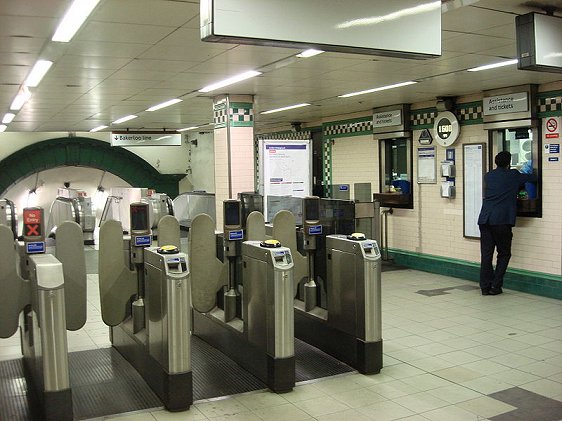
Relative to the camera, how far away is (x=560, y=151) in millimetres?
7105

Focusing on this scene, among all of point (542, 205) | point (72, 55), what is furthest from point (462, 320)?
point (72, 55)

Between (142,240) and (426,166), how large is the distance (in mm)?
5580

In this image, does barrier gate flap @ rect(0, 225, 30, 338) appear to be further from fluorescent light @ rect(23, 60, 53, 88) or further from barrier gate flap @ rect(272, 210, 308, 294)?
barrier gate flap @ rect(272, 210, 308, 294)

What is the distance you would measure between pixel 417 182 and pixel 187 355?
6.18 m

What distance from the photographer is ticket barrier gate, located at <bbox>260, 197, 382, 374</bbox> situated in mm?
4691

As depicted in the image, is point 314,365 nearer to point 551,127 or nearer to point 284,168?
point 284,168

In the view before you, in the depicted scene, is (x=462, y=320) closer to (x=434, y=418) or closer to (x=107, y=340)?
(x=434, y=418)

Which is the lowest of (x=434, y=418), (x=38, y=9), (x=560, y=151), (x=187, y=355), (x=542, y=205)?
(x=434, y=418)

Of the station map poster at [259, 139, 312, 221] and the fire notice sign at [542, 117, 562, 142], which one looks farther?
the station map poster at [259, 139, 312, 221]

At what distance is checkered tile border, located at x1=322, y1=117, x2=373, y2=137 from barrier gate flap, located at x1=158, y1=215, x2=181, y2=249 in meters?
5.67

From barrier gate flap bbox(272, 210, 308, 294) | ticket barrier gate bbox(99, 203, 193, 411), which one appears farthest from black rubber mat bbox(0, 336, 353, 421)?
barrier gate flap bbox(272, 210, 308, 294)

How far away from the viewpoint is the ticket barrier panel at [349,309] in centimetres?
469

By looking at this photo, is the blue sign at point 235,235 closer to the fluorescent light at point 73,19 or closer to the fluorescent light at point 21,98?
the fluorescent light at point 73,19

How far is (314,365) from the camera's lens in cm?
491
